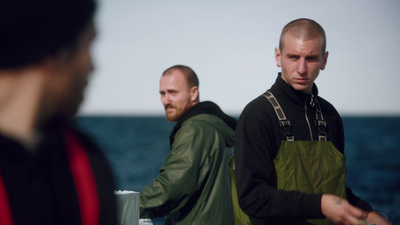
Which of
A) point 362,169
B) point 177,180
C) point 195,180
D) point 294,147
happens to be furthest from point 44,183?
point 362,169

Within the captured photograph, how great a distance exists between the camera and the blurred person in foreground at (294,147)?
8.11 ft

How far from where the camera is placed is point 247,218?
2750 mm

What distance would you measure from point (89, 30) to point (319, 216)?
5.42 feet

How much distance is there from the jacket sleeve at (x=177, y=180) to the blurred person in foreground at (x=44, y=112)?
2.69m

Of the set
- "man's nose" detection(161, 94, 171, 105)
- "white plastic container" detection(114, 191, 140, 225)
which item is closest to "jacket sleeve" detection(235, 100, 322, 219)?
"white plastic container" detection(114, 191, 140, 225)

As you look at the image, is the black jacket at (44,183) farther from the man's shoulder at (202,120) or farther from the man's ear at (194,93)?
the man's ear at (194,93)

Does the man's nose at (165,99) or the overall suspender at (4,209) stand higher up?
the overall suspender at (4,209)

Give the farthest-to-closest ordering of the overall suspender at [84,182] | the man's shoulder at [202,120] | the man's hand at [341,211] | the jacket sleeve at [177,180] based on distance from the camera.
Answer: the man's shoulder at [202,120]
the jacket sleeve at [177,180]
the man's hand at [341,211]
the overall suspender at [84,182]

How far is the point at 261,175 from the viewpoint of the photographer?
2547 millimetres

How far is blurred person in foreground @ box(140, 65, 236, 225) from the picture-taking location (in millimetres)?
A: 3918

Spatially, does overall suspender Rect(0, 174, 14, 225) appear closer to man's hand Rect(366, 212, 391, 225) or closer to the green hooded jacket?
man's hand Rect(366, 212, 391, 225)

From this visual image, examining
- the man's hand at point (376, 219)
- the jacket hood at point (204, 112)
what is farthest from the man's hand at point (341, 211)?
the jacket hood at point (204, 112)

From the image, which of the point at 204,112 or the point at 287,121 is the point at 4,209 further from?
the point at 204,112

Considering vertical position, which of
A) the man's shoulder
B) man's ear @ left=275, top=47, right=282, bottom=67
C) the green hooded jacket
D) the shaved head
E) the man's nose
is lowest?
the green hooded jacket
